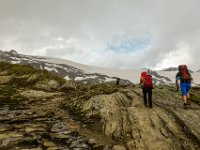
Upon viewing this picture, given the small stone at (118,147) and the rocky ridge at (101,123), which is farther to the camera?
the rocky ridge at (101,123)

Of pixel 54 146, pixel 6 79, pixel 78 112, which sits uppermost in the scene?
pixel 6 79

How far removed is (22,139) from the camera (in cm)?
1559

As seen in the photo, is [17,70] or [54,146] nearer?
[54,146]

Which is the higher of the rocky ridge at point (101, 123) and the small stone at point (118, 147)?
the rocky ridge at point (101, 123)

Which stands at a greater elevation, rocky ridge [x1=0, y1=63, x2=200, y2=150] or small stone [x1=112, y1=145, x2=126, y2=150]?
rocky ridge [x1=0, y1=63, x2=200, y2=150]

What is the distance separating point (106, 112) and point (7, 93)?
39.1 ft

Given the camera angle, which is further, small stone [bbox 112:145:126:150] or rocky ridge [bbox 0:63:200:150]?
rocky ridge [bbox 0:63:200:150]

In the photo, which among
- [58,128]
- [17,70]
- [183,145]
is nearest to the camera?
[183,145]

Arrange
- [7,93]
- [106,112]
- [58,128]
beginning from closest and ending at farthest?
[58,128] → [106,112] → [7,93]

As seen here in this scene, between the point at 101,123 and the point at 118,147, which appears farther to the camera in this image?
the point at 101,123

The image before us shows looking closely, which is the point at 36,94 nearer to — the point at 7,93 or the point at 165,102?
the point at 7,93

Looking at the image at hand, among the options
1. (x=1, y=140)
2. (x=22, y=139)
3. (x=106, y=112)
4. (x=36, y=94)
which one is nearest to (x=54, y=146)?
(x=22, y=139)

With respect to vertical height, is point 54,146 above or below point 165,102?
below

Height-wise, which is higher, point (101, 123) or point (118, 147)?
point (101, 123)
